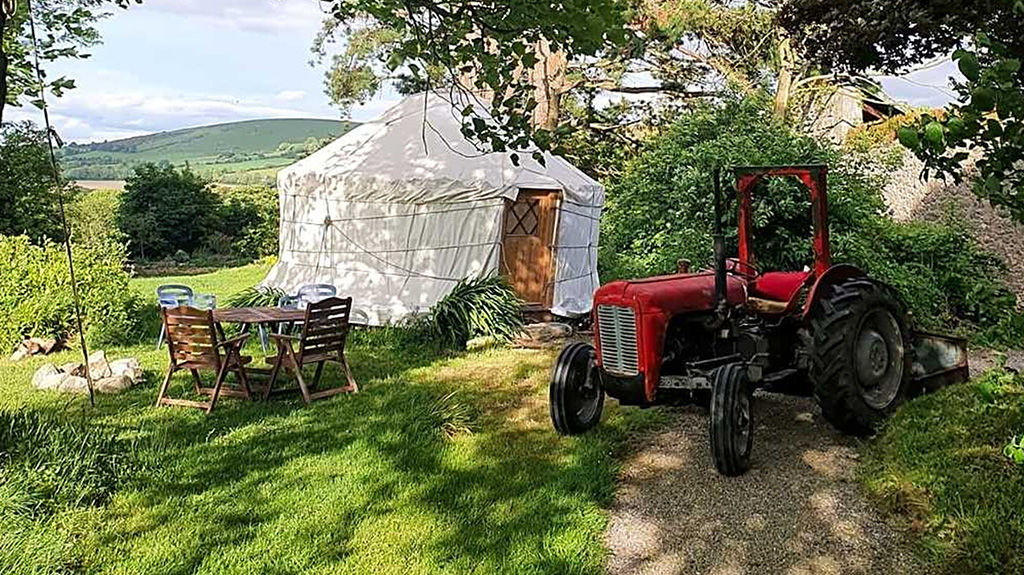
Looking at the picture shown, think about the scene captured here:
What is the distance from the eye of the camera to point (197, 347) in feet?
18.5

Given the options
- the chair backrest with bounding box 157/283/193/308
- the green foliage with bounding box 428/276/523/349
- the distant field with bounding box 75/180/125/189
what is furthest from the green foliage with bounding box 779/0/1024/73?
the distant field with bounding box 75/180/125/189

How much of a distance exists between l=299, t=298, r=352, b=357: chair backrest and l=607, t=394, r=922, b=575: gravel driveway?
252 cm

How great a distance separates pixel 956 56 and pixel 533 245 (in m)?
8.35

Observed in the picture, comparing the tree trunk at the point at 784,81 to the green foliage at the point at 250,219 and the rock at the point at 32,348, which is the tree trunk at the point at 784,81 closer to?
the rock at the point at 32,348

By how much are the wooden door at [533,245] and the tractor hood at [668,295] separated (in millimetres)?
5059

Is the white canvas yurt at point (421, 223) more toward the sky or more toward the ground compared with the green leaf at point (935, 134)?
more toward the ground

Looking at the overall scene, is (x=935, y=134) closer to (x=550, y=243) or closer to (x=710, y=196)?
(x=710, y=196)

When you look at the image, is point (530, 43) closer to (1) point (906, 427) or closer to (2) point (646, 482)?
(2) point (646, 482)

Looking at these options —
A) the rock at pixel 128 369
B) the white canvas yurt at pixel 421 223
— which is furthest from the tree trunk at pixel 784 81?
the rock at pixel 128 369

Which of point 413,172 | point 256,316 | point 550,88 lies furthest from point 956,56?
point 550,88

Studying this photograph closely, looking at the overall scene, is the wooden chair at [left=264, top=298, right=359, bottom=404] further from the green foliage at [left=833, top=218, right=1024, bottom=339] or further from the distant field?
the distant field

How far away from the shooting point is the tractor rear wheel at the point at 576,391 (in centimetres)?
466

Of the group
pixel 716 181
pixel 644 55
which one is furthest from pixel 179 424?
pixel 644 55

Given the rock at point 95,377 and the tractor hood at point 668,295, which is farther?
the rock at point 95,377
